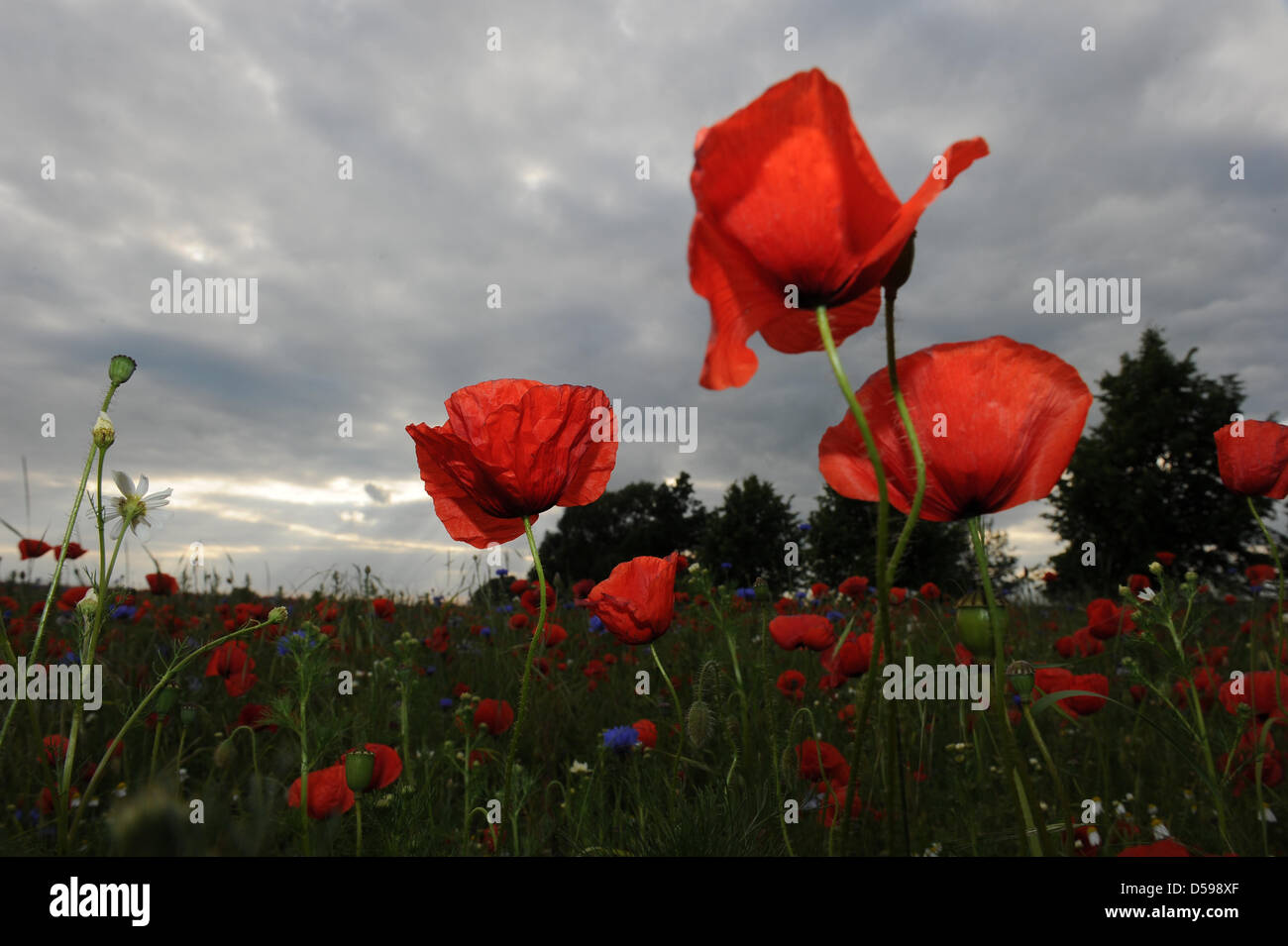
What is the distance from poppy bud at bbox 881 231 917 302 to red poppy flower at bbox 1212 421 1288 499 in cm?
186

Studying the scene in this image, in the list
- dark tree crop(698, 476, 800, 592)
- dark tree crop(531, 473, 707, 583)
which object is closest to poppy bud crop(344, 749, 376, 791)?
dark tree crop(698, 476, 800, 592)

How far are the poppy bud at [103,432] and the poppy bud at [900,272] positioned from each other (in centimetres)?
154

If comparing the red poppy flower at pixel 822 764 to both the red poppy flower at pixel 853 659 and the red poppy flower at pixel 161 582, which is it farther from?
the red poppy flower at pixel 161 582

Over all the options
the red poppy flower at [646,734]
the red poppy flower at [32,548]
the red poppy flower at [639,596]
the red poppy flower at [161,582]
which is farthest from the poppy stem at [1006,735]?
the red poppy flower at [32,548]

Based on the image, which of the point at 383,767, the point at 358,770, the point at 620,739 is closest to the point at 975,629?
the point at 358,770

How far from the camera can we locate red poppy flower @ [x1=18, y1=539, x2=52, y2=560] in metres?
4.74

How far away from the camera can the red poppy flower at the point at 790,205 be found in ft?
2.34

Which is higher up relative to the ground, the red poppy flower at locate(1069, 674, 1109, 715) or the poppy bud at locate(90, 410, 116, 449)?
the poppy bud at locate(90, 410, 116, 449)

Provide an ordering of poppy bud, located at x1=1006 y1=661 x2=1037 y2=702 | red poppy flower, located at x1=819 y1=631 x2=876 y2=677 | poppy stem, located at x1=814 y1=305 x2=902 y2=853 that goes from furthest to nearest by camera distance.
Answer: red poppy flower, located at x1=819 y1=631 x2=876 y2=677, poppy bud, located at x1=1006 y1=661 x2=1037 y2=702, poppy stem, located at x1=814 y1=305 x2=902 y2=853

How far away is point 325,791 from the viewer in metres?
1.66

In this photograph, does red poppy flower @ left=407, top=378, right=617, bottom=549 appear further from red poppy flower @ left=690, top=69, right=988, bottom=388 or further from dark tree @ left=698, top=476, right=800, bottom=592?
dark tree @ left=698, top=476, right=800, bottom=592

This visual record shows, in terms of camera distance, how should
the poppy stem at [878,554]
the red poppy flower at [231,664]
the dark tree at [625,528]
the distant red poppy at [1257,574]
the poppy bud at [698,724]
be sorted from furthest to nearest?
the dark tree at [625,528]
the distant red poppy at [1257,574]
the red poppy flower at [231,664]
the poppy bud at [698,724]
the poppy stem at [878,554]

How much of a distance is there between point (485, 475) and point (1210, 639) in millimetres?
6849
